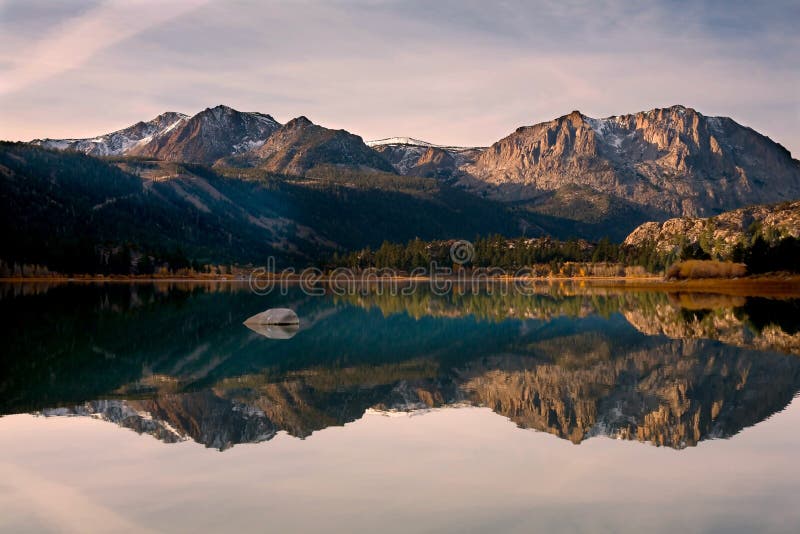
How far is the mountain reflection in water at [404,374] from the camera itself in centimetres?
2717

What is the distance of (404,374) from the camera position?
39.0 meters

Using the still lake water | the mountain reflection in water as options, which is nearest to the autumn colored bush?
the mountain reflection in water

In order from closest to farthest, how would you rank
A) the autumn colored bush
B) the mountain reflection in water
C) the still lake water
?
the still lake water
the mountain reflection in water
the autumn colored bush

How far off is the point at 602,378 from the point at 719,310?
51.0 m

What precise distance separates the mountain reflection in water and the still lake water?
0.18 meters

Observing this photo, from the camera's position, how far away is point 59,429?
25484 mm

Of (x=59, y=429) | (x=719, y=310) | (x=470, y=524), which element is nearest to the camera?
(x=470, y=524)

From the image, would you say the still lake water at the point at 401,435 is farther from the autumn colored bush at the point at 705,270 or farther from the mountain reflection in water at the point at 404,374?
the autumn colored bush at the point at 705,270

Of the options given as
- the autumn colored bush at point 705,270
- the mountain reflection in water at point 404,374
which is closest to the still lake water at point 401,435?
the mountain reflection in water at point 404,374

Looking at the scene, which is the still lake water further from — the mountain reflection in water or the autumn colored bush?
the autumn colored bush

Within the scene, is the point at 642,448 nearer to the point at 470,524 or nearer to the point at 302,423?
the point at 470,524

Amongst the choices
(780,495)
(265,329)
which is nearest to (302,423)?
(780,495)

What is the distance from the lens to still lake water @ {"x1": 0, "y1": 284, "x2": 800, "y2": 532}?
55.5ft

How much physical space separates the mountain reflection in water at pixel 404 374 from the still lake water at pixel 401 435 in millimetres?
184
